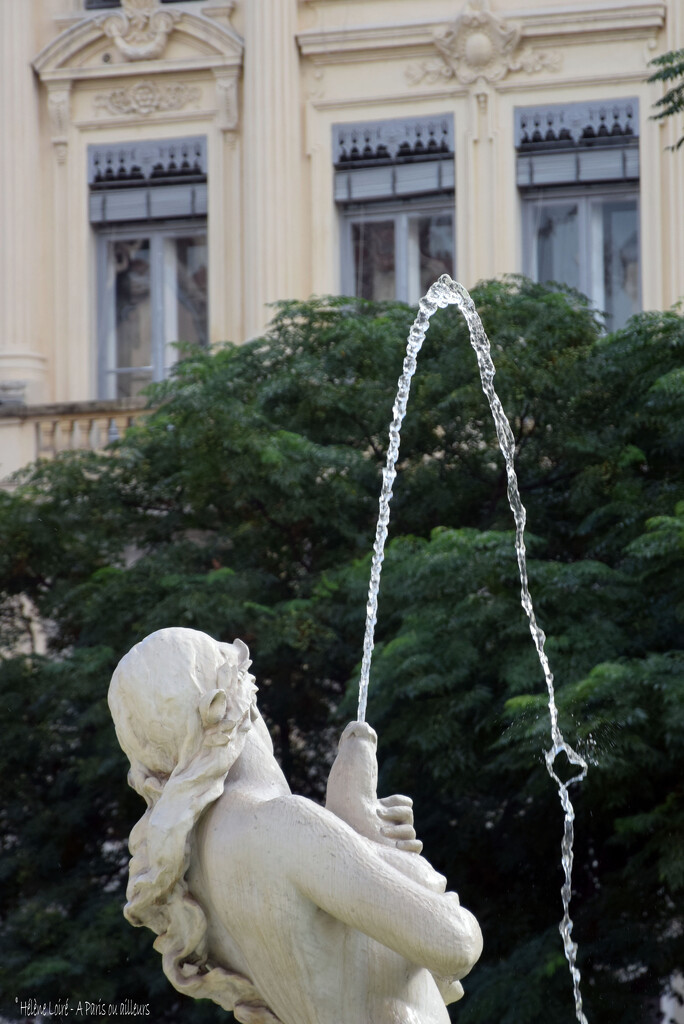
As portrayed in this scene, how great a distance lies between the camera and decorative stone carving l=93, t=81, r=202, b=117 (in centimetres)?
1955

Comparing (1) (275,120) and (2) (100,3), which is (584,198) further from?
(2) (100,3)

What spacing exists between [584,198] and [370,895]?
53.3ft

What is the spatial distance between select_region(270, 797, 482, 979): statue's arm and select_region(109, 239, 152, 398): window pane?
1652 centimetres

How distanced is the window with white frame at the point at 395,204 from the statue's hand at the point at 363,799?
15.6 m

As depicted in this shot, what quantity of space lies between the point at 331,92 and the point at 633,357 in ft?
26.0

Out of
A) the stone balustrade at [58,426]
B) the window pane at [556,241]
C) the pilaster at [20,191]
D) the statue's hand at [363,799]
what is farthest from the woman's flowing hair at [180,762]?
the pilaster at [20,191]

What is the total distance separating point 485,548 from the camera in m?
11.1

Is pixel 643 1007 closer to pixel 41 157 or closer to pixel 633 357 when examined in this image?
pixel 633 357

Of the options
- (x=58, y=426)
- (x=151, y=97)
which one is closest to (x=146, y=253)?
(x=151, y=97)

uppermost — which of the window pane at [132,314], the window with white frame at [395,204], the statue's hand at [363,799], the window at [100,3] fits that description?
the window at [100,3]

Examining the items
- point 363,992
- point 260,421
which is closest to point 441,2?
point 260,421

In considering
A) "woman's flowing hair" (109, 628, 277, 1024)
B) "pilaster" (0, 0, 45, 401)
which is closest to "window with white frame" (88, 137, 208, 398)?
"pilaster" (0, 0, 45, 401)

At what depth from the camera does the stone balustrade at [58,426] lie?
1806cm

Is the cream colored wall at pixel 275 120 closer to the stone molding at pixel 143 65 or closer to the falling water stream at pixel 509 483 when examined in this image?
the stone molding at pixel 143 65
